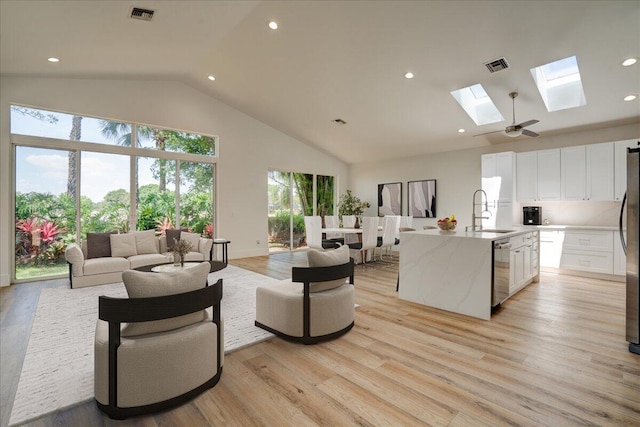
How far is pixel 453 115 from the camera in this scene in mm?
5844

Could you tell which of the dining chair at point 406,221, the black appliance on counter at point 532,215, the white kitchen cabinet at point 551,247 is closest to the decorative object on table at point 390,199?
the dining chair at point 406,221

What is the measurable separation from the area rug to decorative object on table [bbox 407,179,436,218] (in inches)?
196

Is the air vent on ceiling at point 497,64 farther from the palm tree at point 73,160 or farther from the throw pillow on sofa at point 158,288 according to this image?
the palm tree at point 73,160

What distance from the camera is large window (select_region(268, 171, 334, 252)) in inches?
324

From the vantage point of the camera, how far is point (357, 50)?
4.55m

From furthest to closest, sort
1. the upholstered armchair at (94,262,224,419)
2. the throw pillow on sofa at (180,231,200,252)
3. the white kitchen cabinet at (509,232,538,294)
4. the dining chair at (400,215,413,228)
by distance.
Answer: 1. the dining chair at (400,215,413,228)
2. the throw pillow on sofa at (180,231,200,252)
3. the white kitchen cabinet at (509,232,538,294)
4. the upholstered armchair at (94,262,224,419)

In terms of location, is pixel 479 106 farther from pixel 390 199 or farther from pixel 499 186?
pixel 390 199

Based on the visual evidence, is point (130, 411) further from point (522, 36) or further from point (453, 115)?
point (453, 115)

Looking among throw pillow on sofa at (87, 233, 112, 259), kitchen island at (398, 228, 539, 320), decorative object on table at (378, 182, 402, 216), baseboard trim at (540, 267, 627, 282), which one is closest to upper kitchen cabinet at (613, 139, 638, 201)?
baseboard trim at (540, 267, 627, 282)

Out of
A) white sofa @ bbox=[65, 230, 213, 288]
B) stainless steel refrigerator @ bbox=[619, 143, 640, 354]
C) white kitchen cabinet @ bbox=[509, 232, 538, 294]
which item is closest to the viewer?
stainless steel refrigerator @ bbox=[619, 143, 640, 354]

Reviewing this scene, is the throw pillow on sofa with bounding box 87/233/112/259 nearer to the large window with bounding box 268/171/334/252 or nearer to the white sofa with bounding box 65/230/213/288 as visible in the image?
the white sofa with bounding box 65/230/213/288

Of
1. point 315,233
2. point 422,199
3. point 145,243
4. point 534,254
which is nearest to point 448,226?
point 534,254

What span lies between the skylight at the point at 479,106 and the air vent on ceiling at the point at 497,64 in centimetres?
116

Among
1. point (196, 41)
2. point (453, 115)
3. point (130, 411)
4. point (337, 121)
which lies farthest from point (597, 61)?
point (130, 411)
